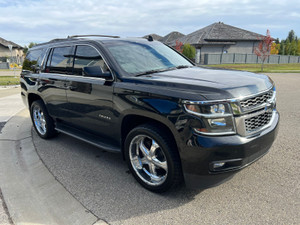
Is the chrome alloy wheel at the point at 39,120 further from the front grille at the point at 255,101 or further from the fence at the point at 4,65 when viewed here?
the fence at the point at 4,65

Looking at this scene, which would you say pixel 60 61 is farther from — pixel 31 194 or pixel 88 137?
pixel 31 194

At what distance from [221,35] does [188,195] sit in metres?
45.3

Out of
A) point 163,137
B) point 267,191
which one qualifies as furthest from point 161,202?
point 267,191

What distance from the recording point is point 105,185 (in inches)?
128

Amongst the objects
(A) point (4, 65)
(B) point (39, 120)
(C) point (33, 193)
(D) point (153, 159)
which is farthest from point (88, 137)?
(A) point (4, 65)

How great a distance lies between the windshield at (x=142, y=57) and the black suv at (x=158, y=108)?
0.02m

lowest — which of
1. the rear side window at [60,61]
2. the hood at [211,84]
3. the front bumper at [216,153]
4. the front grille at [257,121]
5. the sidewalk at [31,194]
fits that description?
the sidewalk at [31,194]

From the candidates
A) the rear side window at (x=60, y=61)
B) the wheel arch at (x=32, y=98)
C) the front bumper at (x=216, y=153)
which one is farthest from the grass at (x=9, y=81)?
the front bumper at (x=216, y=153)

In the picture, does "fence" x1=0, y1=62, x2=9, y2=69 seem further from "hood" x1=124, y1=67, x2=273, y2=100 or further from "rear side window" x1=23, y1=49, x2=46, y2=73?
"hood" x1=124, y1=67, x2=273, y2=100

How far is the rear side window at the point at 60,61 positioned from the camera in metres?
4.12

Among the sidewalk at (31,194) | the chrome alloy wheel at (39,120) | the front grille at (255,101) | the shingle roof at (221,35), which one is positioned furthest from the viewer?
the shingle roof at (221,35)

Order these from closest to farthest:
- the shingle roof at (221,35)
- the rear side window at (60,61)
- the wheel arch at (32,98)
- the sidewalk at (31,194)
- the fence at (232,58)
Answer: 1. the sidewalk at (31,194)
2. the rear side window at (60,61)
3. the wheel arch at (32,98)
4. the fence at (232,58)
5. the shingle roof at (221,35)

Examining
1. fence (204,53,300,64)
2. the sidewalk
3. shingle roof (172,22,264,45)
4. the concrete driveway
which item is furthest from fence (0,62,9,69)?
the concrete driveway

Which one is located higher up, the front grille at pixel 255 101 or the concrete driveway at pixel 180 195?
the front grille at pixel 255 101
